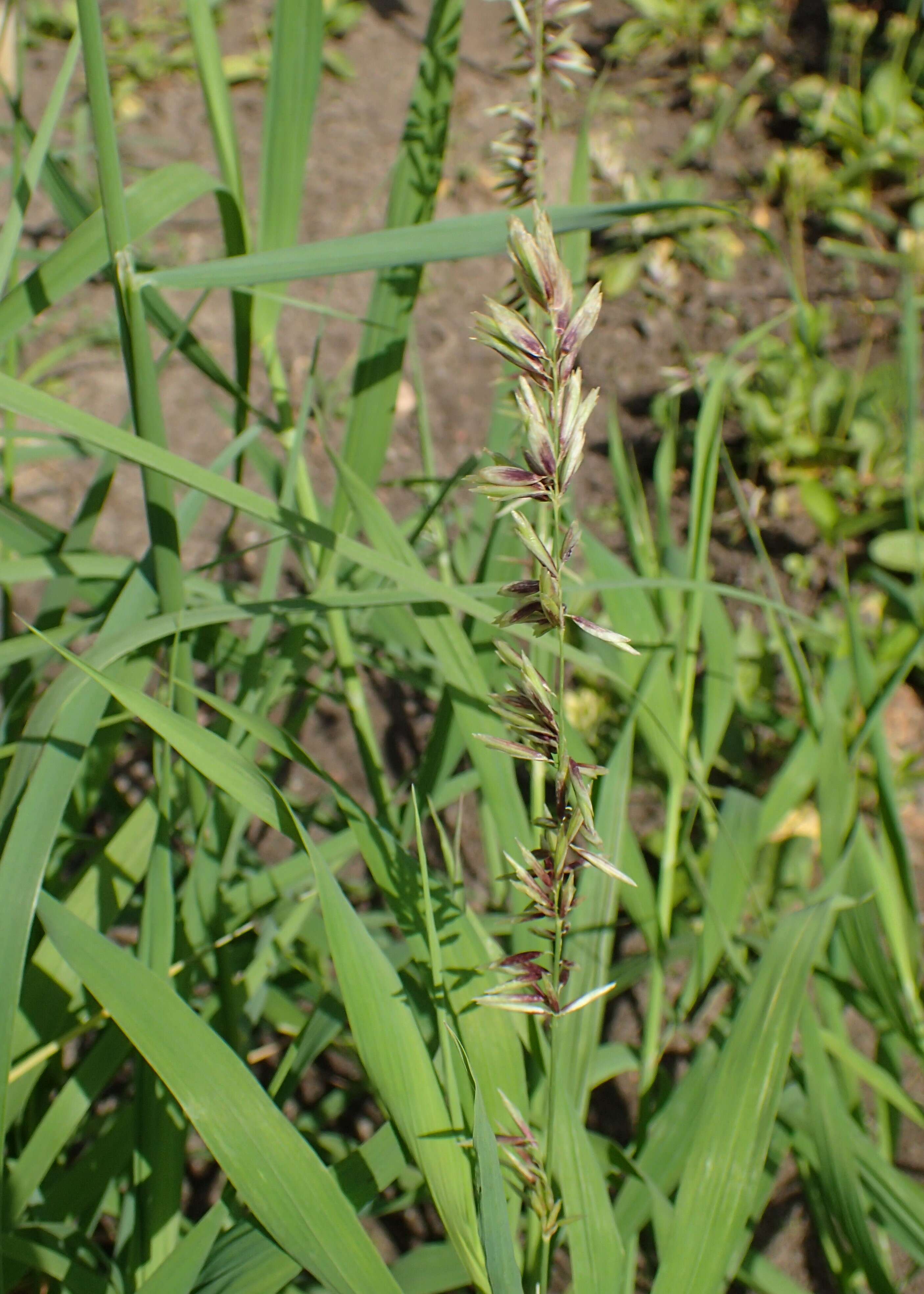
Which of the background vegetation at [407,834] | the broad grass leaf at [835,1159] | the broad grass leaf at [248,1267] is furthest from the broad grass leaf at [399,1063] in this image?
the broad grass leaf at [835,1159]

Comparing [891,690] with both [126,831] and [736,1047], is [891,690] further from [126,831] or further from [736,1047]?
[126,831]

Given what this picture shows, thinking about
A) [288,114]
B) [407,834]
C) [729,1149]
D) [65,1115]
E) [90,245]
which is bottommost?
[65,1115]

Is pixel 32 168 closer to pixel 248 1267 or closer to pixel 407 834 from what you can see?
pixel 407 834

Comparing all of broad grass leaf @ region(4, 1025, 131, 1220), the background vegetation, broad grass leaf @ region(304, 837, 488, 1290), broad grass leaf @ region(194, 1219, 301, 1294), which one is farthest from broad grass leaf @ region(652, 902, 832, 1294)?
broad grass leaf @ region(4, 1025, 131, 1220)

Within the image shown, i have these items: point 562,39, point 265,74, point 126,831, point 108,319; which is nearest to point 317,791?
Answer: point 126,831

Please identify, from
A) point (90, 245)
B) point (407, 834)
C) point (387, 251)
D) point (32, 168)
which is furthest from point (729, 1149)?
point (32, 168)

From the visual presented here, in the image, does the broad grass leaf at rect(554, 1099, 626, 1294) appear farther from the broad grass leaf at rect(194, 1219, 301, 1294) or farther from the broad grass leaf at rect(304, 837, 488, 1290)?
the broad grass leaf at rect(194, 1219, 301, 1294)

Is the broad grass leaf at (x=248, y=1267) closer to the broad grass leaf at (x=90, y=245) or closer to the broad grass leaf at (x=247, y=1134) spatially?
the broad grass leaf at (x=247, y=1134)
